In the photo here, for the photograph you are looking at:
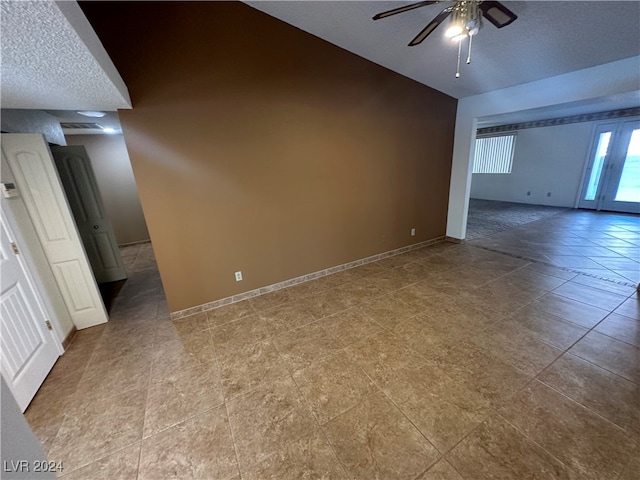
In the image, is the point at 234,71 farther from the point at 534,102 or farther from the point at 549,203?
the point at 549,203

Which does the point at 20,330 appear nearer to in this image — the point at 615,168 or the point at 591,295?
the point at 591,295

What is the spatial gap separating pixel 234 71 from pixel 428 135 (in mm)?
3084

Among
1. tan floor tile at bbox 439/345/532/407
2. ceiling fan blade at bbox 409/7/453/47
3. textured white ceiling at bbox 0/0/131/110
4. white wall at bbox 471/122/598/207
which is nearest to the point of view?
textured white ceiling at bbox 0/0/131/110

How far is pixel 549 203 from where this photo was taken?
Result: 762 cm

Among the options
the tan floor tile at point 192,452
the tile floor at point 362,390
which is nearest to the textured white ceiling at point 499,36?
the tile floor at point 362,390

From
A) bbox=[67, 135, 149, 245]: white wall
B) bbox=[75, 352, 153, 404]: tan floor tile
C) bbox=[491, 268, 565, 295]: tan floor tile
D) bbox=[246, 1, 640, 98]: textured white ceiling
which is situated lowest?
bbox=[75, 352, 153, 404]: tan floor tile

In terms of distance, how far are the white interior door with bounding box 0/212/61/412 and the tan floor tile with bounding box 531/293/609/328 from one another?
4484 millimetres

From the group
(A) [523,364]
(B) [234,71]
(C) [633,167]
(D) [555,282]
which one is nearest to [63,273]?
(B) [234,71]

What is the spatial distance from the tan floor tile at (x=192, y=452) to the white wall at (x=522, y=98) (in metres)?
4.72

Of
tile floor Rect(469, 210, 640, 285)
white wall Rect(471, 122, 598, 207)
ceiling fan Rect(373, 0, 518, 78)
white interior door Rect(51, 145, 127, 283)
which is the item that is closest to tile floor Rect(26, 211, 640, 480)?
tile floor Rect(469, 210, 640, 285)

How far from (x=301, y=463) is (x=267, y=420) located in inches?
13.5

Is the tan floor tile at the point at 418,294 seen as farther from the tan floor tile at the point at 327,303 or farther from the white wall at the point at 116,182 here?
the white wall at the point at 116,182

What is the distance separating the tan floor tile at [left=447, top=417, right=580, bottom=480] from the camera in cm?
122

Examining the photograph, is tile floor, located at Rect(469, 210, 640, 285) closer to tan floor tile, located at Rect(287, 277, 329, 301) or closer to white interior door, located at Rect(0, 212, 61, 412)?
tan floor tile, located at Rect(287, 277, 329, 301)
